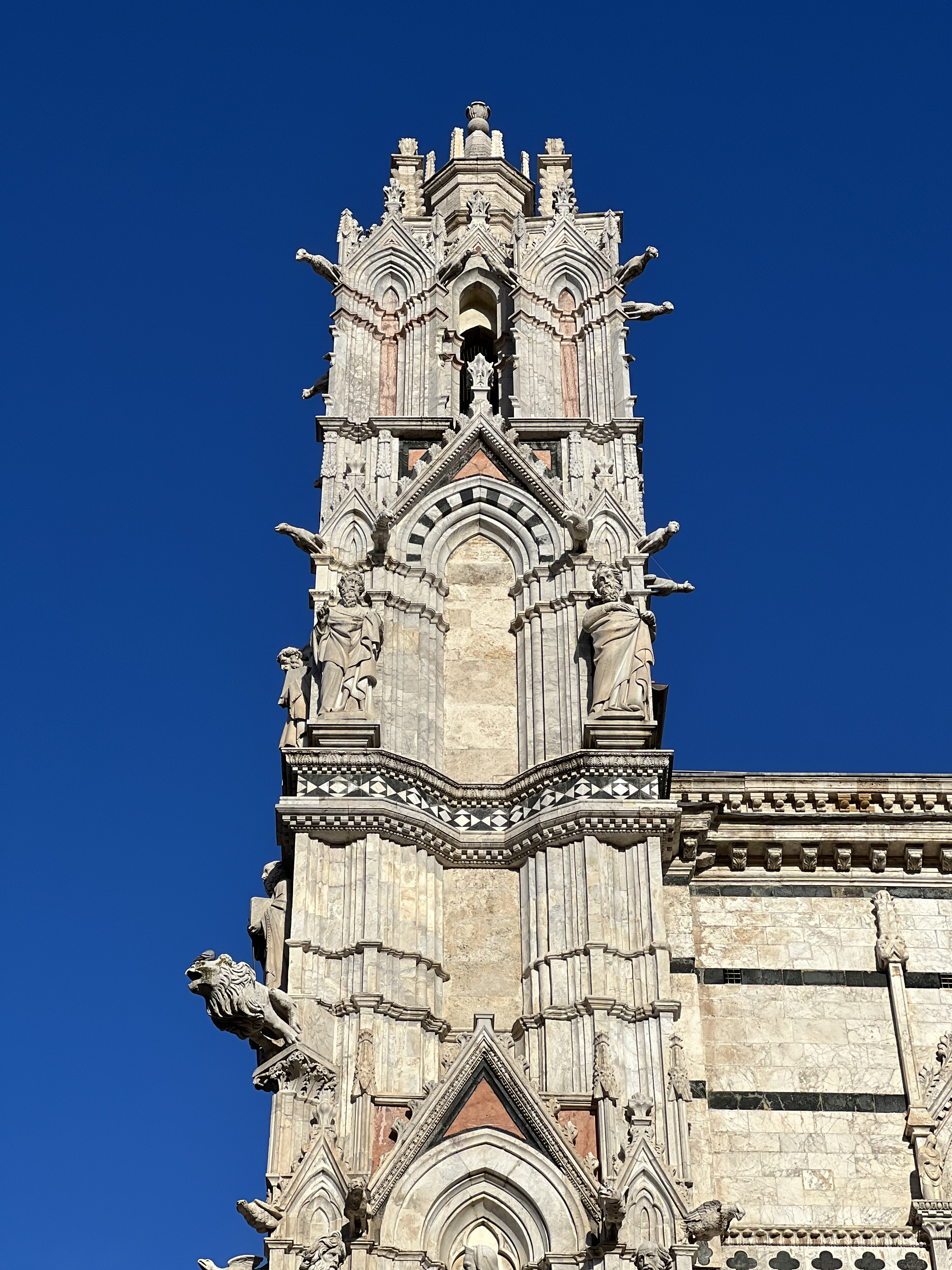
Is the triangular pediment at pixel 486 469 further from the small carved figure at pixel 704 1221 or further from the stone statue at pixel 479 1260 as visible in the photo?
the stone statue at pixel 479 1260

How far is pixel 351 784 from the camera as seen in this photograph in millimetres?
19875

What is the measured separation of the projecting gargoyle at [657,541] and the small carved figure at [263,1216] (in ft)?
26.8

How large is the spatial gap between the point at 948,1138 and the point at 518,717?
18.3 ft

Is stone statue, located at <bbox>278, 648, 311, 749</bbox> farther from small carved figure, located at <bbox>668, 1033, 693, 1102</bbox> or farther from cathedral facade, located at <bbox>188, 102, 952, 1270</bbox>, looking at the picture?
small carved figure, located at <bbox>668, 1033, 693, 1102</bbox>

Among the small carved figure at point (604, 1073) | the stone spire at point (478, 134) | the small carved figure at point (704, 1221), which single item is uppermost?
the stone spire at point (478, 134)

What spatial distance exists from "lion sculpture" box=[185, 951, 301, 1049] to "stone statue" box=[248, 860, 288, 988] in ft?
2.96

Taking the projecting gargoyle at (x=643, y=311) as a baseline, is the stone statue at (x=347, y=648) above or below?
below

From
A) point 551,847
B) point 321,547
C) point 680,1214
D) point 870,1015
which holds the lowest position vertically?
point 680,1214

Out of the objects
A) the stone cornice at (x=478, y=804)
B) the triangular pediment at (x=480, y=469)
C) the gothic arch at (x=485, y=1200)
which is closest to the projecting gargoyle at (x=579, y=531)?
the triangular pediment at (x=480, y=469)

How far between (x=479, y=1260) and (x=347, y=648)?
6.22 m

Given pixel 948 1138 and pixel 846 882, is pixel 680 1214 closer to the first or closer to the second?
pixel 948 1138

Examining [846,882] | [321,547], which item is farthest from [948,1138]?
[321,547]

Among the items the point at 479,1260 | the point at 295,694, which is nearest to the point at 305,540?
the point at 295,694

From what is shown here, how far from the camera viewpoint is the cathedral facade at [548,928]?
17406 millimetres
